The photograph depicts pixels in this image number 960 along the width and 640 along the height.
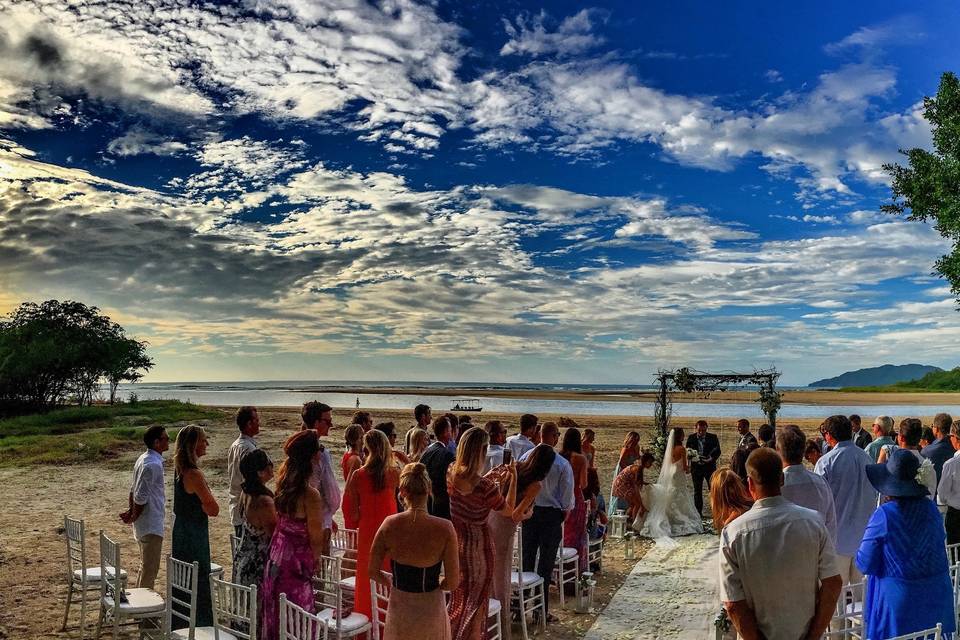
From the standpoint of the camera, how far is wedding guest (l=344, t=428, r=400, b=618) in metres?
5.93

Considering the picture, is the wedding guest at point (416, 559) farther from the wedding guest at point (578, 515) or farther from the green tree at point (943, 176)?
the green tree at point (943, 176)

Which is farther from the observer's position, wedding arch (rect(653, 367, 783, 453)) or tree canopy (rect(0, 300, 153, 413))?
tree canopy (rect(0, 300, 153, 413))

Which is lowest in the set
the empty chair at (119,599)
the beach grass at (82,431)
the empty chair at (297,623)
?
the beach grass at (82,431)

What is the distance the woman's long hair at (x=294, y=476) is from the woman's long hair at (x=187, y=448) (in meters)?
1.34

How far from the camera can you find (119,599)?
5555 millimetres

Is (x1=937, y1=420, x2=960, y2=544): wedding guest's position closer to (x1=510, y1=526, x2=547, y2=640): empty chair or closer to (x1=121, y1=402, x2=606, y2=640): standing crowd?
(x1=121, y1=402, x2=606, y2=640): standing crowd

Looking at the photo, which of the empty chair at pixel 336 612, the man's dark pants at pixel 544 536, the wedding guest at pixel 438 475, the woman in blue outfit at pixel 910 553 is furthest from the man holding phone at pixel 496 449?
the woman in blue outfit at pixel 910 553

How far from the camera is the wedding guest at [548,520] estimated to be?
7.29 meters

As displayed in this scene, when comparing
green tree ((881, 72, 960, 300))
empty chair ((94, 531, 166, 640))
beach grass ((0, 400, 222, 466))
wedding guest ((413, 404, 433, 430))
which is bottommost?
beach grass ((0, 400, 222, 466))

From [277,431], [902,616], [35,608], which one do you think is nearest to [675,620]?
[902,616]

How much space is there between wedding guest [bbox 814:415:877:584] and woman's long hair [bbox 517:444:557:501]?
2514 mm

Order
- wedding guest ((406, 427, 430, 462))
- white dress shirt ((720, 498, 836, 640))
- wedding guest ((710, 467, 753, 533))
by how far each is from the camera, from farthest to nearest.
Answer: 1. wedding guest ((406, 427, 430, 462))
2. wedding guest ((710, 467, 753, 533))
3. white dress shirt ((720, 498, 836, 640))

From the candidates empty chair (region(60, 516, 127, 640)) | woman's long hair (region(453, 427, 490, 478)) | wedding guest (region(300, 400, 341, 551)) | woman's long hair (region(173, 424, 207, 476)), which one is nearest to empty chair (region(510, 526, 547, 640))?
woman's long hair (region(453, 427, 490, 478))

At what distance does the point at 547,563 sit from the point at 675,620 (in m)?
1.49
